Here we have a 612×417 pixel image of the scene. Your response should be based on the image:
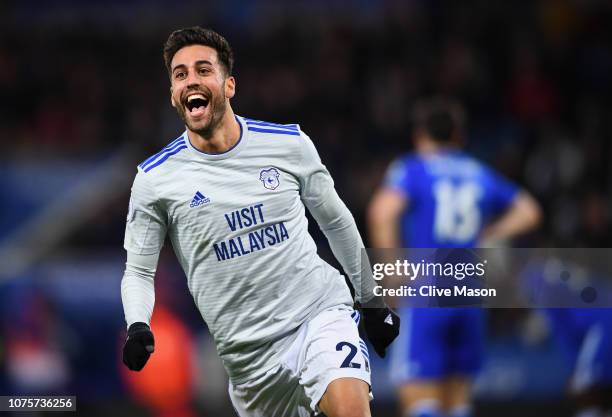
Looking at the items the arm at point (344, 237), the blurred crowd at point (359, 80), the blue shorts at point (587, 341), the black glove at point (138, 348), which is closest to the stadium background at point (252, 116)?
the blurred crowd at point (359, 80)

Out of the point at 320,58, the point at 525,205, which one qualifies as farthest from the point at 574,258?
the point at 320,58

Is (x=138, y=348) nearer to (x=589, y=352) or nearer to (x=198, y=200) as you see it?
(x=198, y=200)

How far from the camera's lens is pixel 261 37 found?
38.7 ft

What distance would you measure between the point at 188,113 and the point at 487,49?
7.61m

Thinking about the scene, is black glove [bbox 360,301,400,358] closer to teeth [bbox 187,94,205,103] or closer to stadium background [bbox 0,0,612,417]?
teeth [bbox 187,94,205,103]

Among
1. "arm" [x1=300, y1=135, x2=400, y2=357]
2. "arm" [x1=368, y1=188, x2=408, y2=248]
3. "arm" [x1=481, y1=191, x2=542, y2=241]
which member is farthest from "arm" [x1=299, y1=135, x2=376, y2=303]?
"arm" [x1=481, y1=191, x2=542, y2=241]

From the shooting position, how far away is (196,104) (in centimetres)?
396

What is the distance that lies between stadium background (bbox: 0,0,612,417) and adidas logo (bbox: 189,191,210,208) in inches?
154

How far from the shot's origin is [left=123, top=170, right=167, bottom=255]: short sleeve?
395 cm

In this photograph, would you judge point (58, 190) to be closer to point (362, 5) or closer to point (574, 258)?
point (362, 5)

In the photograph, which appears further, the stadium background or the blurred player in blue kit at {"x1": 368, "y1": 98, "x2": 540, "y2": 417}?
the stadium background

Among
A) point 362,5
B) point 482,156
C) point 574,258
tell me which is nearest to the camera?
point 574,258

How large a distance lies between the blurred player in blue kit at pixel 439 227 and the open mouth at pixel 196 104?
251cm

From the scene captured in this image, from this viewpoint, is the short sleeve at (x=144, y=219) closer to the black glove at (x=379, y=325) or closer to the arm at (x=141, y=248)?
the arm at (x=141, y=248)
